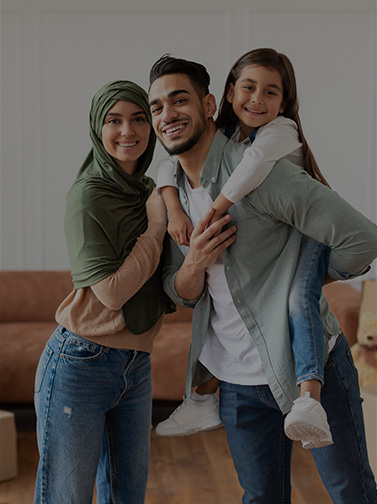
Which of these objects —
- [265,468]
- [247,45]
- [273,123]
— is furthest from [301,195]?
[247,45]

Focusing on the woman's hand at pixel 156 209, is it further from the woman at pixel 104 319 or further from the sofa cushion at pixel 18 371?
the sofa cushion at pixel 18 371

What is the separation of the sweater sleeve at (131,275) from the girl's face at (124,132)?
248mm

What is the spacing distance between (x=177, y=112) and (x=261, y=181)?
301 millimetres

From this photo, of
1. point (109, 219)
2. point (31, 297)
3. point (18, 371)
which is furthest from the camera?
point (31, 297)

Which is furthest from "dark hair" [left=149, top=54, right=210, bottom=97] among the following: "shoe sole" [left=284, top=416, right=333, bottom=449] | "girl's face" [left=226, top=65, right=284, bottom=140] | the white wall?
the white wall

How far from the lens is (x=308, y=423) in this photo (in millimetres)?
1401

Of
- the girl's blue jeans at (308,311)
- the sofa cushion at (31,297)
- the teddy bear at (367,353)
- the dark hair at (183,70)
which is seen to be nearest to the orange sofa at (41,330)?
the sofa cushion at (31,297)

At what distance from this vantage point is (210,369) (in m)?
1.73

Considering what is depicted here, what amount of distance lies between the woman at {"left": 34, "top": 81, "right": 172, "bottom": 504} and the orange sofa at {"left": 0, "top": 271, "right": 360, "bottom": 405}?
1.57 m

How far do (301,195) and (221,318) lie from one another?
41 centimetres

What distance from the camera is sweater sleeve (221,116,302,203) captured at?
1.50 metres

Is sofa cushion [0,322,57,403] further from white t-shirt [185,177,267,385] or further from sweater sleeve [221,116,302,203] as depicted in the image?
sweater sleeve [221,116,302,203]

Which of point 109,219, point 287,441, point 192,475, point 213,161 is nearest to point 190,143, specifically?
point 213,161

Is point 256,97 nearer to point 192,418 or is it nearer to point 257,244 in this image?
point 257,244
